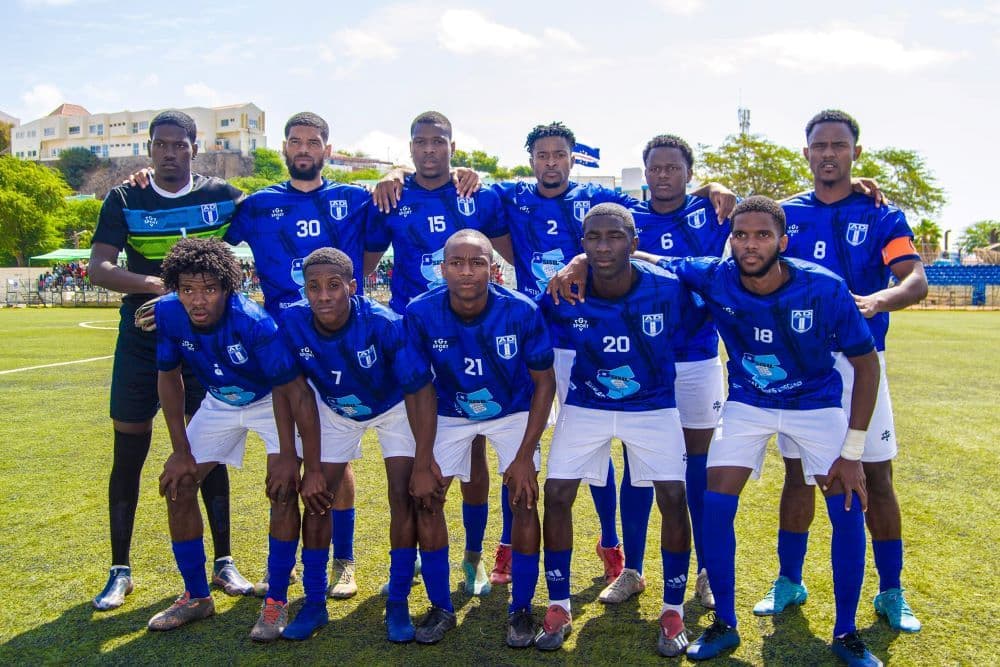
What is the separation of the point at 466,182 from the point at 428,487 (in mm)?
2166

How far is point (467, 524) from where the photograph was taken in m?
4.88

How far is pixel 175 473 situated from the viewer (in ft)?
14.2

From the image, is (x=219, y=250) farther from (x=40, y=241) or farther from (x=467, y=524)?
(x=40, y=241)

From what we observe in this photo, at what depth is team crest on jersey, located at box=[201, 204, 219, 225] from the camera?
16.5 ft

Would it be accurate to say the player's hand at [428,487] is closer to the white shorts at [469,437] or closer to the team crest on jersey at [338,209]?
the white shorts at [469,437]

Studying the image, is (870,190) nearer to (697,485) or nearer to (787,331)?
(787,331)

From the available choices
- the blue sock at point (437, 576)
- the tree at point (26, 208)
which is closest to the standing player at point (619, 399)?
the blue sock at point (437, 576)

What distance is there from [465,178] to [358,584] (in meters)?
2.73

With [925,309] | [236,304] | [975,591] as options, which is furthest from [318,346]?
[925,309]

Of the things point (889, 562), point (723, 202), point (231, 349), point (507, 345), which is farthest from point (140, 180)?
point (889, 562)

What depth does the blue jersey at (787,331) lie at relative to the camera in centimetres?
391

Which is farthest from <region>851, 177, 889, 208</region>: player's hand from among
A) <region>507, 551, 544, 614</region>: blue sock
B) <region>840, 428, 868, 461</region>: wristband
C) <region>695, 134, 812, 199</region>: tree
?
<region>695, 134, 812, 199</region>: tree

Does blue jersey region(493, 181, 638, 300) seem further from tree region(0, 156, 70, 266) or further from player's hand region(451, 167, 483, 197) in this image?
tree region(0, 156, 70, 266)

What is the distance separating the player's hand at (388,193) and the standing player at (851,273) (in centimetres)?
247
